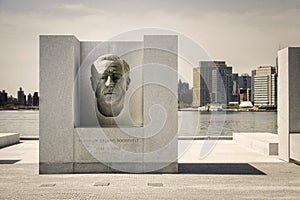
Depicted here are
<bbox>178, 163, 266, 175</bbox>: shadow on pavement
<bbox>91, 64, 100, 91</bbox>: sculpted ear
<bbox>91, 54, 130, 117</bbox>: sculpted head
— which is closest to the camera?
<bbox>178, 163, 266, 175</bbox>: shadow on pavement

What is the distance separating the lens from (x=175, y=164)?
34.6 feet

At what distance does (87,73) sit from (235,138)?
9.21m

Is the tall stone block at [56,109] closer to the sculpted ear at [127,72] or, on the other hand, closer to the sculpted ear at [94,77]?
the sculpted ear at [94,77]

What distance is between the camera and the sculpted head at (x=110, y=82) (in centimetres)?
1077

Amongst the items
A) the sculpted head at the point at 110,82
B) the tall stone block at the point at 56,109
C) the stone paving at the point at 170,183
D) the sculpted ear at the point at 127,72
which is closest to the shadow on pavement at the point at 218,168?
the stone paving at the point at 170,183

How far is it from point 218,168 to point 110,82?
334 centimetres

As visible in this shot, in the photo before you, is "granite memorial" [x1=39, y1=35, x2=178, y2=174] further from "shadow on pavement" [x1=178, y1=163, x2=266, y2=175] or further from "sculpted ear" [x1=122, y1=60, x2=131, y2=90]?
"shadow on pavement" [x1=178, y1=163, x2=266, y2=175]

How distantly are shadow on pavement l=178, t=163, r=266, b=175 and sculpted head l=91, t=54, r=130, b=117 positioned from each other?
2.19m

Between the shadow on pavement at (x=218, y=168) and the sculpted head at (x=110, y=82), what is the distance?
2195 millimetres

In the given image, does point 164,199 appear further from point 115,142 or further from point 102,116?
point 102,116

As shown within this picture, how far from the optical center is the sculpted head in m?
10.8

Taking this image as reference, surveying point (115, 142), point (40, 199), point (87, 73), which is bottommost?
point (40, 199)

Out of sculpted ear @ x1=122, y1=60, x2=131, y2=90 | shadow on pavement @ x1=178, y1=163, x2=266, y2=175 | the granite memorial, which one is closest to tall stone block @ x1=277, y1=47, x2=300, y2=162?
shadow on pavement @ x1=178, y1=163, x2=266, y2=175

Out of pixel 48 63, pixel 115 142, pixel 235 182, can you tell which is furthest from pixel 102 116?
pixel 235 182
